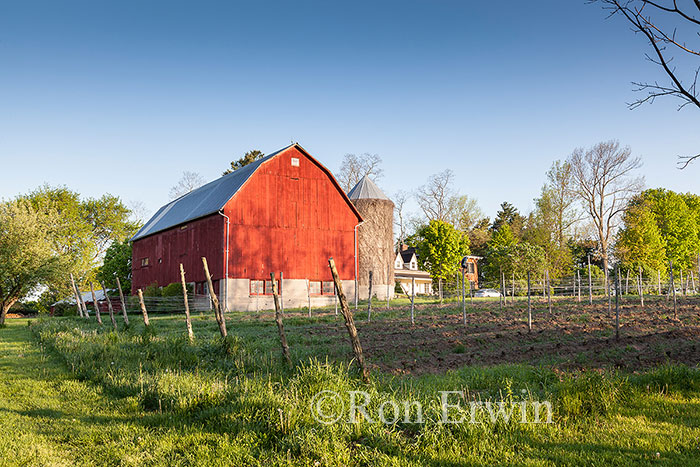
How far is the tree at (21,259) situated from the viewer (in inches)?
993

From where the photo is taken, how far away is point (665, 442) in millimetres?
5535

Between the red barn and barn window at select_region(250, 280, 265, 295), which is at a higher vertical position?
→ the red barn

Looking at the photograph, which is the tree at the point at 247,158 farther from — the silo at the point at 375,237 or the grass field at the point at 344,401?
the grass field at the point at 344,401

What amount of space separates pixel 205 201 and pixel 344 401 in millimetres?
30169

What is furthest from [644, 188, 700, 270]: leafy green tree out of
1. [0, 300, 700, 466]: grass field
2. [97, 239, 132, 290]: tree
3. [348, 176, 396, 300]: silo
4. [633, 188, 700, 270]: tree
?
[0, 300, 700, 466]: grass field

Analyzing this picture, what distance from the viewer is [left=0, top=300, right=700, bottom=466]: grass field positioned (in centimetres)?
544

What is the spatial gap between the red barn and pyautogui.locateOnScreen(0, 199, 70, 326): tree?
810cm

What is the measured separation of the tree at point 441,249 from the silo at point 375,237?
10.6 m

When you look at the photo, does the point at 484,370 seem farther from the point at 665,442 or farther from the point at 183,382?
the point at 183,382

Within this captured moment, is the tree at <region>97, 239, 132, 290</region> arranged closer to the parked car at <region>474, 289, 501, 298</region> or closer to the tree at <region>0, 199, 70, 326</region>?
the tree at <region>0, 199, 70, 326</region>

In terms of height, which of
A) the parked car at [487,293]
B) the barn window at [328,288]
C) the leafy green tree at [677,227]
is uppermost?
the leafy green tree at [677,227]

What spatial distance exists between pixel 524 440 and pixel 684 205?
63667 millimetres

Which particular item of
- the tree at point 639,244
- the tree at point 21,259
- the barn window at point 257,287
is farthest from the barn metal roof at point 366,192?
the tree at point 639,244

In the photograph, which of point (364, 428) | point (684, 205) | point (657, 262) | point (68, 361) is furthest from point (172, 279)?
point (684, 205)
